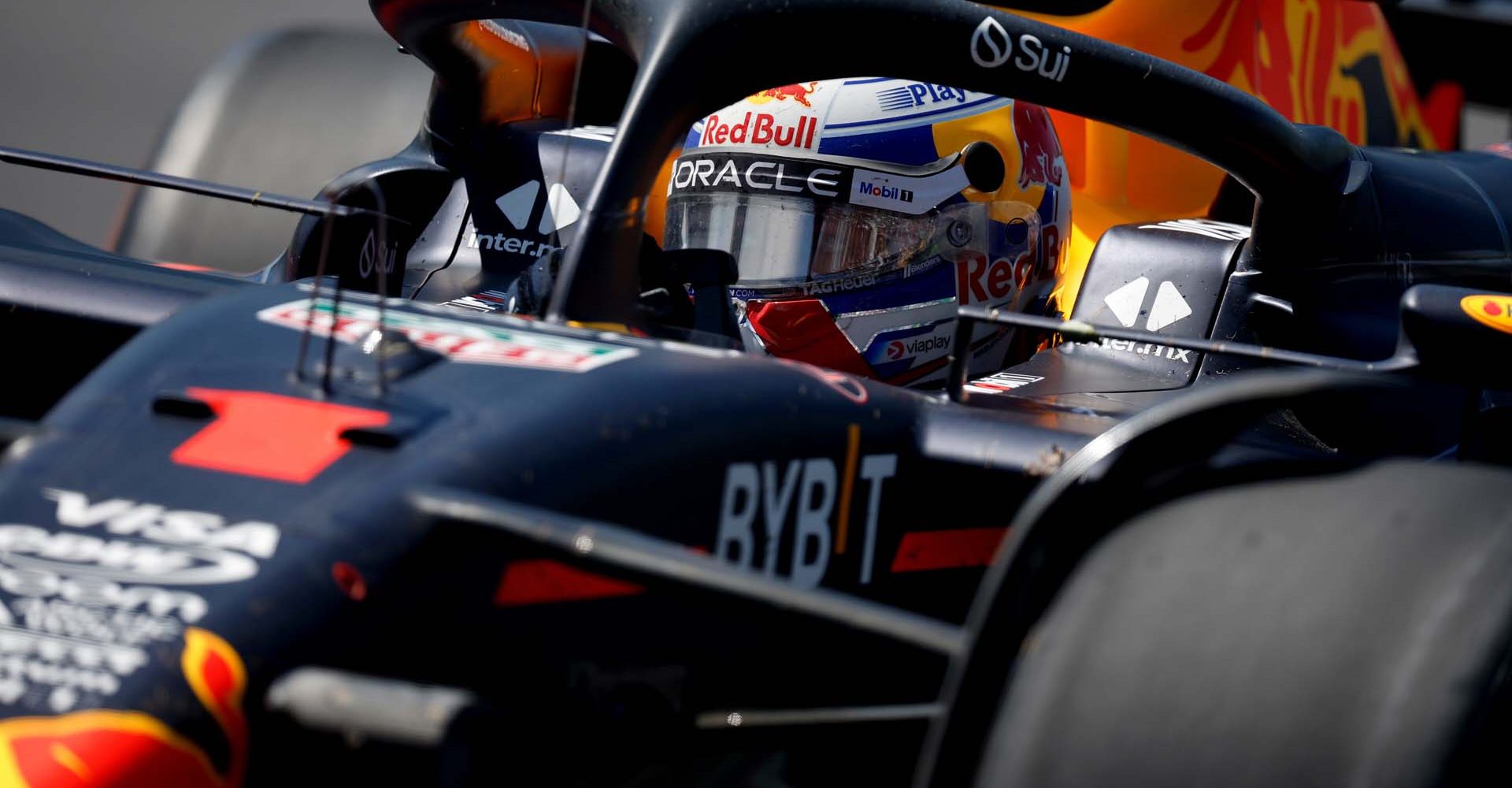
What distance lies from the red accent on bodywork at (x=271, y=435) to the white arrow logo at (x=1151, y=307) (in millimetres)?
1382

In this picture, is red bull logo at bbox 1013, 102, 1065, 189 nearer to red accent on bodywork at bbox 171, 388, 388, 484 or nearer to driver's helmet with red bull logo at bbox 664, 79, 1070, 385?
driver's helmet with red bull logo at bbox 664, 79, 1070, 385

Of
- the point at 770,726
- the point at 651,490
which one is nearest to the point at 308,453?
the point at 651,490

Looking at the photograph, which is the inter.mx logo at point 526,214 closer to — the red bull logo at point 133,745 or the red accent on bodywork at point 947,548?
the red accent on bodywork at point 947,548

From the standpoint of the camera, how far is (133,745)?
1.07 meters

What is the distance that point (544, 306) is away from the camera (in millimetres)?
1873

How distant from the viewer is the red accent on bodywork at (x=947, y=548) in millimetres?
1571

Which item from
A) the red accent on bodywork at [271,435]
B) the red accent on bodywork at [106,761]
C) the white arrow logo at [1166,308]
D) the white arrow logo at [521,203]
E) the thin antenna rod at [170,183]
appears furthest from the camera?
the white arrow logo at [521,203]

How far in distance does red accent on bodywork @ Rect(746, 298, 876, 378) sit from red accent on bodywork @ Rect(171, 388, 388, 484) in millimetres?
1164

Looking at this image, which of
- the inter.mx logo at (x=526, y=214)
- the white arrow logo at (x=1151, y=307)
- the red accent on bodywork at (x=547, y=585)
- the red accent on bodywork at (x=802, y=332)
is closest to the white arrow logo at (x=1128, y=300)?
the white arrow logo at (x=1151, y=307)

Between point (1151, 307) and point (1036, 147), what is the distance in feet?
1.36

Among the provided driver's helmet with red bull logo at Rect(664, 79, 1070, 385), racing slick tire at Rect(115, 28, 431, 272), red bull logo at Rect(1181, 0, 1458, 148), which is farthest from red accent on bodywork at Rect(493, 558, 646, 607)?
racing slick tire at Rect(115, 28, 431, 272)

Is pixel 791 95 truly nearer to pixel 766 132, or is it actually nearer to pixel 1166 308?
pixel 766 132

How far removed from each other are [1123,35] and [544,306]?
5.91 feet

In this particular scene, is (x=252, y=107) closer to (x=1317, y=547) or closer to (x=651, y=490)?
(x=651, y=490)
